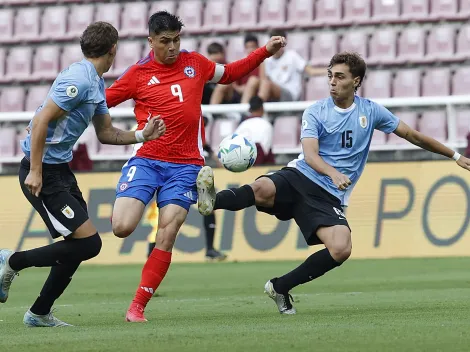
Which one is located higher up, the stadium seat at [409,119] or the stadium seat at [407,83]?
the stadium seat at [407,83]

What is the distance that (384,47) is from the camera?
57.9 feet

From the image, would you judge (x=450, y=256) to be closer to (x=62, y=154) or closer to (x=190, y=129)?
(x=190, y=129)

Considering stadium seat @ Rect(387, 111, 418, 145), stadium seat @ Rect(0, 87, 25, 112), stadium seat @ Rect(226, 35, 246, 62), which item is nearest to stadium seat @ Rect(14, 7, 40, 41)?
stadium seat @ Rect(0, 87, 25, 112)

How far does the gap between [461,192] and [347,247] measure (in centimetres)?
625

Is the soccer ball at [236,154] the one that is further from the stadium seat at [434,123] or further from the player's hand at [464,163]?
the stadium seat at [434,123]

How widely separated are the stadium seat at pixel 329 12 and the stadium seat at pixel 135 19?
3044 millimetres

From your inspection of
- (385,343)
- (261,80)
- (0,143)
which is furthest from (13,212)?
(385,343)

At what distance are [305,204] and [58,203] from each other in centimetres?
204

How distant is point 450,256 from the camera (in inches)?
552

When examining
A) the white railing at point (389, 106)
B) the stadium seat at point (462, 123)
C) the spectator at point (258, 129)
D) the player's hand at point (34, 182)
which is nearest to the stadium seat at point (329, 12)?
the white railing at point (389, 106)

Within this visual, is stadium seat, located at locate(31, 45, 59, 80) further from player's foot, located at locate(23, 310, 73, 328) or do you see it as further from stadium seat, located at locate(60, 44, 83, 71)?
player's foot, located at locate(23, 310, 73, 328)

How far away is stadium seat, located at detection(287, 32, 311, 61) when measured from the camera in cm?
1784

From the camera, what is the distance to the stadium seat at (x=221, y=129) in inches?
603

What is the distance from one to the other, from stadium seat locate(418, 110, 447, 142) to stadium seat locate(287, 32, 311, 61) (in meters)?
3.00
